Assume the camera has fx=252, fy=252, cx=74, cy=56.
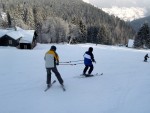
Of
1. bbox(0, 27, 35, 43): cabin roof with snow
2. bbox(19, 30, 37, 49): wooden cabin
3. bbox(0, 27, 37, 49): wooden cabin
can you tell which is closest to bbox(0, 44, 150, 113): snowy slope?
bbox(19, 30, 37, 49): wooden cabin

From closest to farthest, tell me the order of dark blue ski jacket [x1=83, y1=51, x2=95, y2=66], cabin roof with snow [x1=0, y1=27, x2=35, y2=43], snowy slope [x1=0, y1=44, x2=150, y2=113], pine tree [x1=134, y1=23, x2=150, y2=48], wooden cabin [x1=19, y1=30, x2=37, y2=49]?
snowy slope [x1=0, y1=44, x2=150, y2=113], dark blue ski jacket [x1=83, y1=51, x2=95, y2=66], wooden cabin [x1=19, y1=30, x2=37, y2=49], cabin roof with snow [x1=0, y1=27, x2=35, y2=43], pine tree [x1=134, y1=23, x2=150, y2=48]

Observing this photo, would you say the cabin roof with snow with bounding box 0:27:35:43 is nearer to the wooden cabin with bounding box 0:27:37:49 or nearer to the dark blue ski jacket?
the wooden cabin with bounding box 0:27:37:49

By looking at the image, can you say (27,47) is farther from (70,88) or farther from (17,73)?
(70,88)

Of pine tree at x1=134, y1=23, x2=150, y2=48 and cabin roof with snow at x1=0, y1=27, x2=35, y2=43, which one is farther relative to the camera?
pine tree at x1=134, y1=23, x2=150, y2=48

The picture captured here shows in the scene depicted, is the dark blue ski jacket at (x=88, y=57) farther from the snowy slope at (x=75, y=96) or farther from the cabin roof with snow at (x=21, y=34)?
the cabin roof with snow at (x=21, y=34)

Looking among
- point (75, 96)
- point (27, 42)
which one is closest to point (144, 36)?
point (27, 42)

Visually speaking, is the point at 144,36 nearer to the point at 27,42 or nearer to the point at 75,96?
the point at 27,42

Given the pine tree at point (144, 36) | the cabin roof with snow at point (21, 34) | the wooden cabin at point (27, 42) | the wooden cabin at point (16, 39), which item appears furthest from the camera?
the pine tree at point (144, 36)

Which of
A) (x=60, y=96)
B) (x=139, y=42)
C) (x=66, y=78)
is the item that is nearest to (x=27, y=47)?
(x=139, y=42)

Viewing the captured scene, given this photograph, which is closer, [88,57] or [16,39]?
[88,57]

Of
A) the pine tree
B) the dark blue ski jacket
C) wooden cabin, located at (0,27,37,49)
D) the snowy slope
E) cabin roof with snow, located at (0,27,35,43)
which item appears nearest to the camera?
the snowy slope

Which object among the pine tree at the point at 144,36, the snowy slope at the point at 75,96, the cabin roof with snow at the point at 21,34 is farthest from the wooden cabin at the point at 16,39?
the snowy slope at the point at 75,96

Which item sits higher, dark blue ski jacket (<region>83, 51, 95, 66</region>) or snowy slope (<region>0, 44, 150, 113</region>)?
dark blue ski jacket (<region>83, 51, 95, 66</region>)

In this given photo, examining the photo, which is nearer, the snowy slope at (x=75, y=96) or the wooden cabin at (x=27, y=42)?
the snowy slope at (x=75, y=96)
